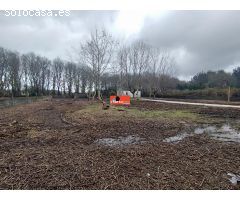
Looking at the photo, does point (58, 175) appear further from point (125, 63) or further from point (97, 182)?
point (125, 63)

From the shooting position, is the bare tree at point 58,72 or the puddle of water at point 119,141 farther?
the bare tree at point 58,72

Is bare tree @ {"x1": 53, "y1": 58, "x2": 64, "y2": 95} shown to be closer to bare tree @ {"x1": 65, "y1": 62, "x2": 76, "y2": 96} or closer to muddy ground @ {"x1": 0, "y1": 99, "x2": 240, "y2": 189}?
bare tree @ {"x1": 65, "y1": 62, "x2": 76, "y2": 96}

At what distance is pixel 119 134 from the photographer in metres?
5.95

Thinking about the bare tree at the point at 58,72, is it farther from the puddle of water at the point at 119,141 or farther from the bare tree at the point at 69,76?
the puddle of water at the point at 119,141

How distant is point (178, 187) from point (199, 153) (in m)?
1.79

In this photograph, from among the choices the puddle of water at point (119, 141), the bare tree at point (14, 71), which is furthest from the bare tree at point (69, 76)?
the puddle of water at point (119, 141)

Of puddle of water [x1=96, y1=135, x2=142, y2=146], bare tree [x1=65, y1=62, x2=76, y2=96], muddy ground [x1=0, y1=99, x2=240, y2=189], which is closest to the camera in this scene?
muddy ground [x1=0, y1=99, x2=240, y2=189]

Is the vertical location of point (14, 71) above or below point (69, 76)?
above

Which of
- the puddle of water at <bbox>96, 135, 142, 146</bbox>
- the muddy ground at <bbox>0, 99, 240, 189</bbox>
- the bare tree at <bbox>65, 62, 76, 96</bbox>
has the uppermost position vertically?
the bare tree at <bbox>65, 62, 76, 96</bbox>

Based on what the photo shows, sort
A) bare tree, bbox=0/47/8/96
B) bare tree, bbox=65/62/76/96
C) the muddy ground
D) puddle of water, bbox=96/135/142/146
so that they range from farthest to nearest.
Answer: bare tree, bbox=65/62/76/96, bare tree, bbox=0/47/8/96, puddle of water, bbox=96/135/142/146, the muddy ground

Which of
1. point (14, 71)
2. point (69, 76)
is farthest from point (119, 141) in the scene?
point (69, 76)

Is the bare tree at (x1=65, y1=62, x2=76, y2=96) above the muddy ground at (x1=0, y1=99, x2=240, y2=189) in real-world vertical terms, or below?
above

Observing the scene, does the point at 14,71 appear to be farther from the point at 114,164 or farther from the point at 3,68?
the point at 114,164

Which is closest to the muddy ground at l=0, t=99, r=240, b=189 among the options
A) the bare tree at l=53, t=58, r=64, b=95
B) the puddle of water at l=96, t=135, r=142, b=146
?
the puddle of water at l=96, t=135, r=142, b=146
